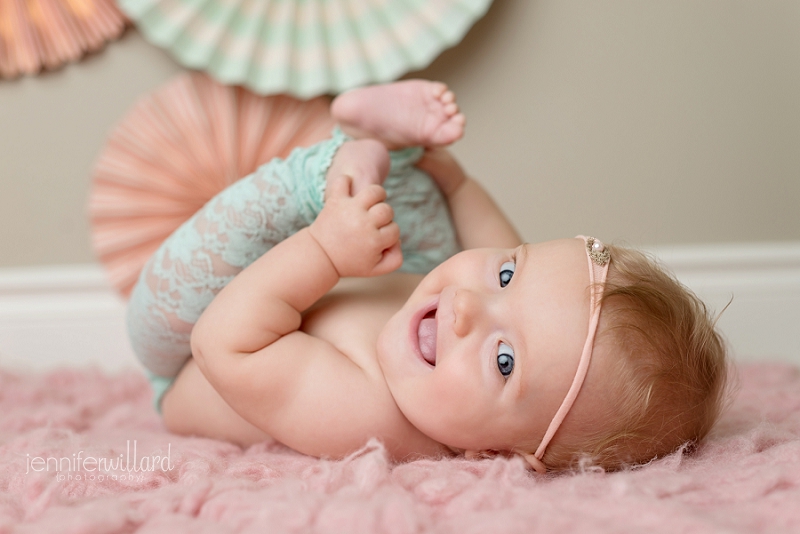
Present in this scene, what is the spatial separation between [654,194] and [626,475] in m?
1.06

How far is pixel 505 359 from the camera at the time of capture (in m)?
0.84

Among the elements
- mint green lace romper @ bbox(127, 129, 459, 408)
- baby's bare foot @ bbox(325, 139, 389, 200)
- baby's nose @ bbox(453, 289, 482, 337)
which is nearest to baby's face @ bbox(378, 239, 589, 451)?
baby's nose @ bbox(453, 289, 482, 337)

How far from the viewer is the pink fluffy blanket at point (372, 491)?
2.06ft

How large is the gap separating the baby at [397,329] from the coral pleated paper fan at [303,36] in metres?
0.40

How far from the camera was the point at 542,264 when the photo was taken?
0.88 meters

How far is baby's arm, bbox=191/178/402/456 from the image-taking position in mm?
922

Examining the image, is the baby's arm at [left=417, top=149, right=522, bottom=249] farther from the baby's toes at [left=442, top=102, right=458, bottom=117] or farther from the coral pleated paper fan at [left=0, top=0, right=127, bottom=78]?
the coral pleated paper fan at [left=0, top=0, right=127, bottom=78]

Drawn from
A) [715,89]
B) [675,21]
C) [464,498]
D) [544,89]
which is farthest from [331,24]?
[464,498]

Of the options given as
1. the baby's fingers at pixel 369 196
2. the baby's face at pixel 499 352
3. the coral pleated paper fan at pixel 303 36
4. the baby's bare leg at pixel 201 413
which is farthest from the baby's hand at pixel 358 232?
the coral pleated paper fan at pixel 303 36

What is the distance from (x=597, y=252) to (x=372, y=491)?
0.43 meters

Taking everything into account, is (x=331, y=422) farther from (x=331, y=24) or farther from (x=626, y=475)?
(x=331, y=24)

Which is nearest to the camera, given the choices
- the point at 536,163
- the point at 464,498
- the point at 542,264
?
the point at 464,498

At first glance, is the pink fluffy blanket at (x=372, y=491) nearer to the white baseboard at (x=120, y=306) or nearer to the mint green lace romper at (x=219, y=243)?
the mint green lace romper at (x=219, y=243)

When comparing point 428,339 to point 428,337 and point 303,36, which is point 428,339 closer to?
point 428,337
